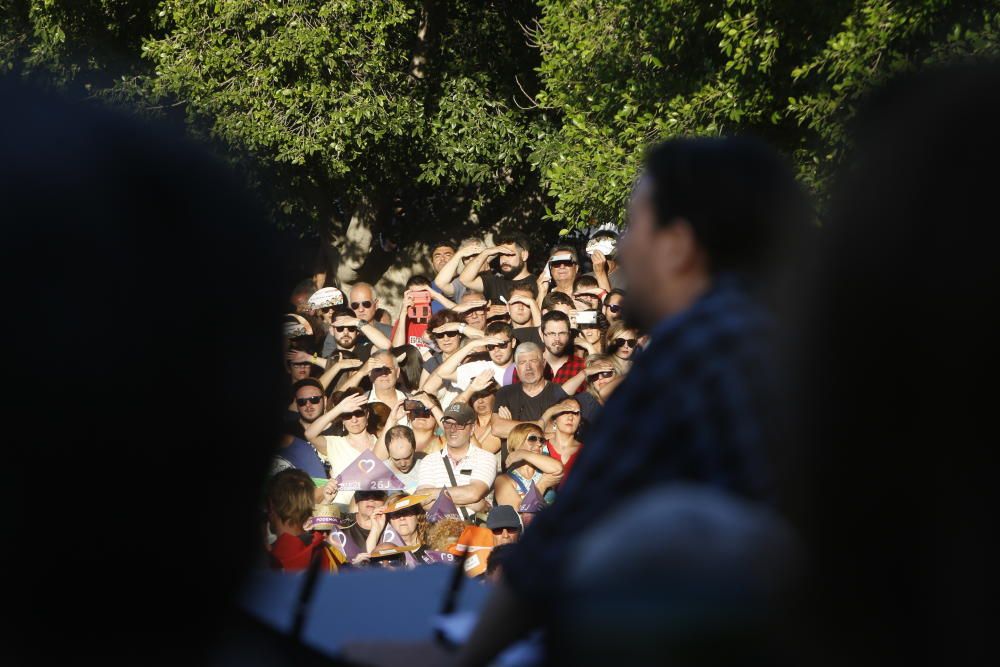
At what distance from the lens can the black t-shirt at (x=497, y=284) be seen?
8.57m

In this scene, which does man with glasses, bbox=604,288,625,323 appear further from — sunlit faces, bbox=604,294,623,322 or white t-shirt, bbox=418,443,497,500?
white t-shirt, bbox=418,443,497,500

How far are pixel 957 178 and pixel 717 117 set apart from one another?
24.4ft

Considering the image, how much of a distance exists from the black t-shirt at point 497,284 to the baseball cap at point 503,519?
3117 millimetres

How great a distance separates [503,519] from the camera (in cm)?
549

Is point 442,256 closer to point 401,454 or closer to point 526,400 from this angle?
point 526,400

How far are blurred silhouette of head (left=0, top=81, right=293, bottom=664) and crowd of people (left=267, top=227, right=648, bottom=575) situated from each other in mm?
3180

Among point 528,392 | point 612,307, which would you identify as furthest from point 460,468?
point 612,307

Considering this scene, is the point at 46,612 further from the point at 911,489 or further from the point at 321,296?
the point at 321,296

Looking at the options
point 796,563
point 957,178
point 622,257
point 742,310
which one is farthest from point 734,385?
point 796,563

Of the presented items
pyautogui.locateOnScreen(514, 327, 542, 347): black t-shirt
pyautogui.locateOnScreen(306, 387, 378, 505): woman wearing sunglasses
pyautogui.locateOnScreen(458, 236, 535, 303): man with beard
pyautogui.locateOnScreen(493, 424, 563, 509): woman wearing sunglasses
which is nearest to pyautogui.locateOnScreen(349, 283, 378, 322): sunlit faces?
pyautogui.locateOnScreen(458, 236, 535, 303): man with beard

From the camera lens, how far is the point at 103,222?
68 centimetres

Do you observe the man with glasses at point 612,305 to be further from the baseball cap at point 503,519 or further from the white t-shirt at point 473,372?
the baseball cap at point 503,519

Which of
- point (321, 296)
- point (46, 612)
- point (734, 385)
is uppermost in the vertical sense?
point (321, 296)

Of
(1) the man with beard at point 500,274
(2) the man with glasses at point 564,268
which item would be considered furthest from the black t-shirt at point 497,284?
(2) the man with glasses at point 564,268
